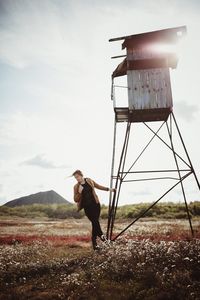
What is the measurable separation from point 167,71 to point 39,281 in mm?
9509

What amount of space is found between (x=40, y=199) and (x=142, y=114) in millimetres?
68376

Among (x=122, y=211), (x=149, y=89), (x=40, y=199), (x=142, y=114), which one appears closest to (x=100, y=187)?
(x=142, y=114)

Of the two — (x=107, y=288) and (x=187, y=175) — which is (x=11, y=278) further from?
(x=187, y=175)

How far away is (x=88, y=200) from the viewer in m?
9.81

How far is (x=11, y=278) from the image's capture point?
7434mm

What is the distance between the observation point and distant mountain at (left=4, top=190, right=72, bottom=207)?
7662 centimetres

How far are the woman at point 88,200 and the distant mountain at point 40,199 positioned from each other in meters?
67.8

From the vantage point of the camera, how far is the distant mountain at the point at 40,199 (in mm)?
76625

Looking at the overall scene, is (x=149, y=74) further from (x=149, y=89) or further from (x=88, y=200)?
(x=88, y=200)

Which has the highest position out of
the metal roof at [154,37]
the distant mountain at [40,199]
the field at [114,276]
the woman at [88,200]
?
the metal roof at [154,37]

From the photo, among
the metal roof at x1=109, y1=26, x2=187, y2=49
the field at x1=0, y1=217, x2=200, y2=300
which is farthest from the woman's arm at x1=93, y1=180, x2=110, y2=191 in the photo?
the metal roof at x1=109, y1=26, x2=187, y2=49

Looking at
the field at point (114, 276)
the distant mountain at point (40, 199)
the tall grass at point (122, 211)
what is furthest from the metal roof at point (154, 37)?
the distant mountain at point (40, 199)

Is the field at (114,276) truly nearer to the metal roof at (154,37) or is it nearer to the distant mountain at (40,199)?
the metal roof at (154,37)

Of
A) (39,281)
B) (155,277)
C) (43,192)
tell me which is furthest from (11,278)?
(43,192)
